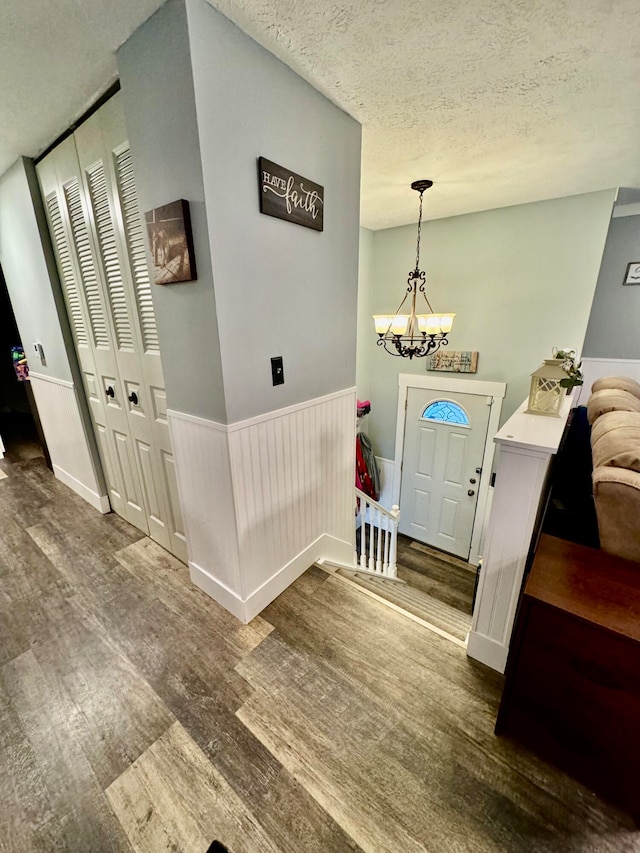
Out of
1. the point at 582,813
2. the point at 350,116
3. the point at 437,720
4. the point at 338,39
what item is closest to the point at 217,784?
the point at 437,720

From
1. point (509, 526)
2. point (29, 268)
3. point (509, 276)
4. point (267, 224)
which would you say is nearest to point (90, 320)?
point (29, 268)

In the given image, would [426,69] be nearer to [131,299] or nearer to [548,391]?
[548,391]

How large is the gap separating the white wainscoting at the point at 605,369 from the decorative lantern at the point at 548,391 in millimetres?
1758

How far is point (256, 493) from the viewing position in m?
1.51

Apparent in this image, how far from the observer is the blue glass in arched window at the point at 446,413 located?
3.35 meters

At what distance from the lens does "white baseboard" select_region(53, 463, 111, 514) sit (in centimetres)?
244

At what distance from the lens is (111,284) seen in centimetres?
174

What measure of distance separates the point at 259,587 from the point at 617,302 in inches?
150

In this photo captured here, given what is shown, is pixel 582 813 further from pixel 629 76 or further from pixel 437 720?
pixel 629 76

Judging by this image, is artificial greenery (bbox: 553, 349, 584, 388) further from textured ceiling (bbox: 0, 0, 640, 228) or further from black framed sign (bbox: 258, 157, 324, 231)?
black framed sign (bbox: 258, 157, 324, 231)

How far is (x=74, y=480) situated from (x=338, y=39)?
3157mm

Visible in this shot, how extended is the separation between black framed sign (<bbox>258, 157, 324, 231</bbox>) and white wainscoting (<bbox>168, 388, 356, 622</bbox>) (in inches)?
32.7

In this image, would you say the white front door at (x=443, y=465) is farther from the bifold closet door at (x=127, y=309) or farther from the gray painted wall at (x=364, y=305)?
the bifold closet door at (x=127, y=309)

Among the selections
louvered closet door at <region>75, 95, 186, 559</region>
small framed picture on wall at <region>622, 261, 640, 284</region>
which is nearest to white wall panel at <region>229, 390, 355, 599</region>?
louvered closet door at <region>75, 95, 186, 559</region>
